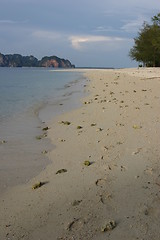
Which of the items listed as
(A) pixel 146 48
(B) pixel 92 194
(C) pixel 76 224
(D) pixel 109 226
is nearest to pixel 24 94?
(B) pixel 92 194

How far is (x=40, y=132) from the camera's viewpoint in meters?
7.46

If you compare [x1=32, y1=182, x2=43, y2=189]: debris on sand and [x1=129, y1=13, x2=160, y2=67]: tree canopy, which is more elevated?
Answer: [x1=129, y1=13, x2=160, y2=67]: tree canopy

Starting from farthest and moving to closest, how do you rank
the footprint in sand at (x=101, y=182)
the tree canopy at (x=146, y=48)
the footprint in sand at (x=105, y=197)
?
the tree canopy at (x=146, y=48) → the footprint in sand at (x=101, y=182) → the footprint in sand at (x=105, y=197)

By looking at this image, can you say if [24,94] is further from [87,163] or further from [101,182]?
[101,182]

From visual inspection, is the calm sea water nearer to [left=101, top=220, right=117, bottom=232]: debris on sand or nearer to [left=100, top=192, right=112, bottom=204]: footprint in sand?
[left=100, top=192, right=112, bottom=204]: footprint in sand

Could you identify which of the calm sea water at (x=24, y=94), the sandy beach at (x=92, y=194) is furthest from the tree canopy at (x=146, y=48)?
the sandy beach at (x=92, y=194)

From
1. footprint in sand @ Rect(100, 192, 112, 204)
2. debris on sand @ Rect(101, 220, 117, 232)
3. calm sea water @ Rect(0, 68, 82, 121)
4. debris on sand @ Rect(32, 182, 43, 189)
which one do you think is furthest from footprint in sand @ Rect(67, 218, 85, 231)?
calm sea water @ Rect(0, 68, 82, 121)

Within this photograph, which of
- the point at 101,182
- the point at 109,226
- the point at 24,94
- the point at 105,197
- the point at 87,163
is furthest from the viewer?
the point at 24,94

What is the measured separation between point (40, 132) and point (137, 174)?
12.4 ft

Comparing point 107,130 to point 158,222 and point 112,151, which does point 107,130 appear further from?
point 158,222

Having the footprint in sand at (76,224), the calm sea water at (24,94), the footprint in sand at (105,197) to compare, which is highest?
the footprint in sand at (105,197)

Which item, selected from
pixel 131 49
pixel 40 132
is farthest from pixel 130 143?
pixel 131 49

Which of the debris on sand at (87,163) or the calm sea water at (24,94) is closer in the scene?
the debris on sand at (87,163)

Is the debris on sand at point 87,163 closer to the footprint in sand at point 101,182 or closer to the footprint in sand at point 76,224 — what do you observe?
the footprint in sand at point 101,182
